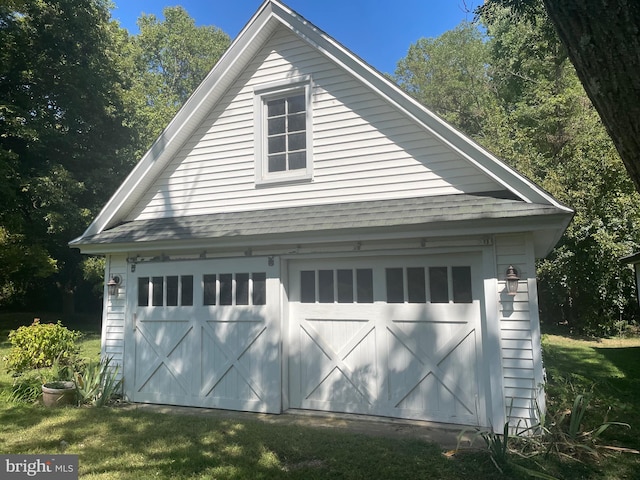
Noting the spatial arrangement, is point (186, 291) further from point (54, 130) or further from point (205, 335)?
point (54, 130)

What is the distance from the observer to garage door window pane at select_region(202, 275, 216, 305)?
22.2 ft

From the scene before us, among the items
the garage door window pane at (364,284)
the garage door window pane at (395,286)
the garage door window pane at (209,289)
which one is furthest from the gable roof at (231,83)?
the garage door window pane at (209,289)

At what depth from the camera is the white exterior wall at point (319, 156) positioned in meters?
6.00

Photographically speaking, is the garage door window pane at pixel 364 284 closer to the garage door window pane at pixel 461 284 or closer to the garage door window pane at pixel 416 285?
the garage door window pane at pixel 416 285

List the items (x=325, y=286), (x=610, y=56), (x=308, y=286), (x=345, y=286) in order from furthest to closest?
(x=308, y=286) → (x=325, y=286) → (x=345, y=286) → (x=610, y=56)

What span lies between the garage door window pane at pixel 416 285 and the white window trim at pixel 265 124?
6.93 ft

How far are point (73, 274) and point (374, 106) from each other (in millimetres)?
17183

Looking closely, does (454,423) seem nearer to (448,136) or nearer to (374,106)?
(448,136)

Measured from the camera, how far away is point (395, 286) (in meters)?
5.91

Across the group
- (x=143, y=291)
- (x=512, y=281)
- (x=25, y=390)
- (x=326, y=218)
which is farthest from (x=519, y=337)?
(x=25, y=390)

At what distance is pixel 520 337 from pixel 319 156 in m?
3.70

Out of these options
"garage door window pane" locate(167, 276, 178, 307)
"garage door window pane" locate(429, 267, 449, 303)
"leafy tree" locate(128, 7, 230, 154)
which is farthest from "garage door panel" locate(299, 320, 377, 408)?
"leafy tree" locate(128, 7, 230, 154)

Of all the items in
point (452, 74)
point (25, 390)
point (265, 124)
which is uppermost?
point (452, 74)

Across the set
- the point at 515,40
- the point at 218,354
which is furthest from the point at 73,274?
the point at 515,40
